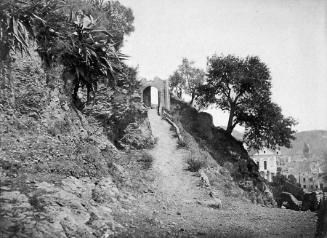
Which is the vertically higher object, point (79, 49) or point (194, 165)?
point (79, 49)

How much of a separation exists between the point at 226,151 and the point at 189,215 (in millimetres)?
15897

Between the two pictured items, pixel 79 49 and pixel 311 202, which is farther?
pixel 311 202

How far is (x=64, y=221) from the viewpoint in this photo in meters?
8.09

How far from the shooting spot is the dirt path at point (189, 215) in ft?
33.6

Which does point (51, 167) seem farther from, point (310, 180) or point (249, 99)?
point (310, 180)

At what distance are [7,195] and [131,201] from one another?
522 cm

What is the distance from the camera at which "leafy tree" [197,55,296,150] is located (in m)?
27.5

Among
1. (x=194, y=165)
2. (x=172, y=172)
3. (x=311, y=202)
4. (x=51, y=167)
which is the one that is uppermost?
(x=51, y=167)

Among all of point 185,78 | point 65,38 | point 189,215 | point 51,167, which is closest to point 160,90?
point 185,78

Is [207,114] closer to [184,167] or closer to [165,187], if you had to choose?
[184,167]

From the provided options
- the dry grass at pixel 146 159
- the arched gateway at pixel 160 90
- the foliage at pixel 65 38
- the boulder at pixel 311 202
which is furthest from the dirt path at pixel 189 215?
the arched gateway at pixel 160 90

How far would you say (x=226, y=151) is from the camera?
90.9 ft

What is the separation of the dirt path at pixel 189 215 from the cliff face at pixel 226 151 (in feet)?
18.7

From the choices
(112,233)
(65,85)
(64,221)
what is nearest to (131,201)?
(112,233)
